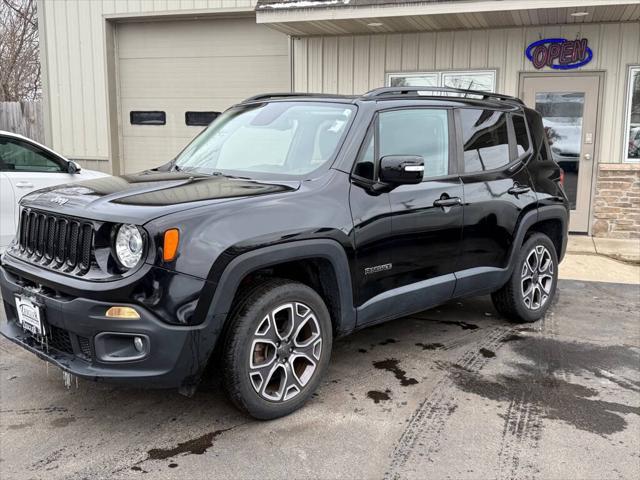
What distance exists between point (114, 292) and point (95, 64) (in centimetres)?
992

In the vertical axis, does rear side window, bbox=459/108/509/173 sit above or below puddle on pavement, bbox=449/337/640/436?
above

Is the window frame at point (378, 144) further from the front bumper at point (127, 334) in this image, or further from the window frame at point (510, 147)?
the front bumper at point (127, 334)

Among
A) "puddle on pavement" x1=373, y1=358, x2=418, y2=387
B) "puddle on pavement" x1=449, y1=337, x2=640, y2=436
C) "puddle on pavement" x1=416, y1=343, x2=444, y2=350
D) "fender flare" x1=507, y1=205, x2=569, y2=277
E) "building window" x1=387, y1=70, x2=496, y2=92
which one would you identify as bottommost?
"puddle on pavement" x1=449, y1=337, x2=640, y2=436

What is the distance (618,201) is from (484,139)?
5421 mm

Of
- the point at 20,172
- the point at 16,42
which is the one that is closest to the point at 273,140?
the point at 20,172

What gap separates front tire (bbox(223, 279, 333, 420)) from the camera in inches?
131

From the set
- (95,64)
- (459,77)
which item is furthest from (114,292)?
(95,64)

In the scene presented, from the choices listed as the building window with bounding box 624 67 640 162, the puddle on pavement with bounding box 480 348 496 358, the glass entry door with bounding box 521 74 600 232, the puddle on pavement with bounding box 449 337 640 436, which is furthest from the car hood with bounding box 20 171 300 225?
the building window with bounding box 624 67 640 162

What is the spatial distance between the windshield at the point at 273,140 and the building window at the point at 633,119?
Result: 6.57m

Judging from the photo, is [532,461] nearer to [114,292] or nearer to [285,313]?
[285,313]

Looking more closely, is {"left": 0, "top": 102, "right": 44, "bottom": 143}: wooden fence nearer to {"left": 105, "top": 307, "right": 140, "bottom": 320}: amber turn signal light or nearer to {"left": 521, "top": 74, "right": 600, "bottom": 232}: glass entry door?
{"left": 521, "top": 74, "right": 600, "bottom": 232}: glass entry door

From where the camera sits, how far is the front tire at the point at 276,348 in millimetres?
3330

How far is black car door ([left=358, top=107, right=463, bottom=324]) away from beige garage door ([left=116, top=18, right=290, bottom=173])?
22.6 feet

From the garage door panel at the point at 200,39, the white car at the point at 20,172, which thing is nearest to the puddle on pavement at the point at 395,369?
the white car at the point at 20,172
